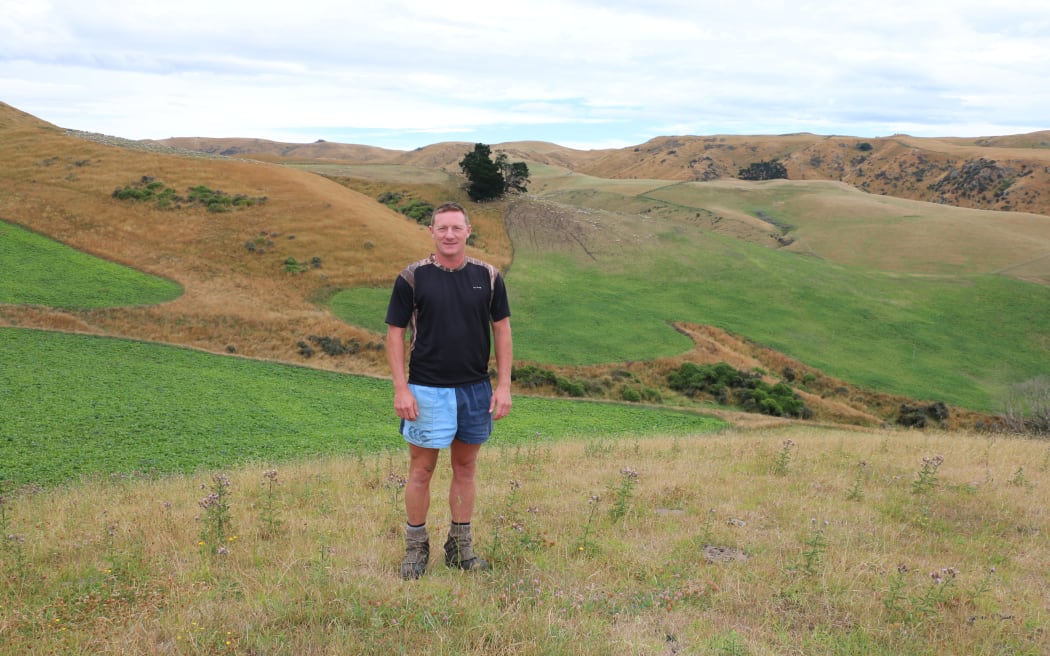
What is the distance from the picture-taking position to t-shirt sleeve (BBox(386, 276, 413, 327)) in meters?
4.92

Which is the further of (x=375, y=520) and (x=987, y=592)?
(x=375, y=520)

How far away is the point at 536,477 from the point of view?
30.6 ft

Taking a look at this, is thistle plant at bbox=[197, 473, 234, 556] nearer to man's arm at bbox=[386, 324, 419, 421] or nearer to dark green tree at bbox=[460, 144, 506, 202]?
man's arm at bbox=[386, 324, 419, 421]

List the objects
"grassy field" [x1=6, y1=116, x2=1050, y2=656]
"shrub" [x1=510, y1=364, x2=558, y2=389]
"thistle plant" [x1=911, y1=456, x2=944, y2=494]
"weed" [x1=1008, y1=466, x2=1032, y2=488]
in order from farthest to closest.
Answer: "shrub" [x1=510, y1=364, x2=558, y2=389] → "weed" [x1=1008, y1=466, x2=1032, y2=488] → "thistle plant" [x1=911, y1=456, x2=944, y2=494] → "grassy field" [x1=6, y1=116, x2=1050, y2=656]

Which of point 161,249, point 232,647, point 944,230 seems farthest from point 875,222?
point 232,647

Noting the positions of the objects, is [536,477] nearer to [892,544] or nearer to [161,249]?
[892,544]

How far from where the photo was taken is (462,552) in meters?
5.30

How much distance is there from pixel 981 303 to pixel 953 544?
4720 centimetres

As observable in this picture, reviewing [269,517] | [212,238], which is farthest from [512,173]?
[269,517]

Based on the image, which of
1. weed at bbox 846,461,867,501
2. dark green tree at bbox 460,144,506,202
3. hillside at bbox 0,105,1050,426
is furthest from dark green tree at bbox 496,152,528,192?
weed at bbox 846,461,867,501

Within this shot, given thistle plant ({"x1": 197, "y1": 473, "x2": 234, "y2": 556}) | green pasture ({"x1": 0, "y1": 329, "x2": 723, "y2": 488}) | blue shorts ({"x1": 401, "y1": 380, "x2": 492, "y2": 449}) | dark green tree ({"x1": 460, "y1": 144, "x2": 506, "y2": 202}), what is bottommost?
green pasture ({"x1": 0, "y1": 329, "x2": 723, "y2": 488})

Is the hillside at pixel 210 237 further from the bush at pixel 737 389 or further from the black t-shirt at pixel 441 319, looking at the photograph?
the black t-shirt at pixel 441 319

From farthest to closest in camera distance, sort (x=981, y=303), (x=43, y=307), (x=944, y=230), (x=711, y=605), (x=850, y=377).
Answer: (x=944, y=230), (x=981, y=303), (x=850, y=377), (x=43, y=307), (x=711, y=605)

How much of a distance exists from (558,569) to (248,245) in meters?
33.8
